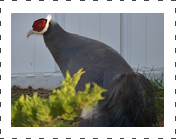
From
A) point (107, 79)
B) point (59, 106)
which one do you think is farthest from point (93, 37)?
point (59, 106)

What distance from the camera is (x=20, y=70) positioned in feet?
8.26

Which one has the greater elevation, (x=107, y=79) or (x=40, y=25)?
(x=40, y=25)

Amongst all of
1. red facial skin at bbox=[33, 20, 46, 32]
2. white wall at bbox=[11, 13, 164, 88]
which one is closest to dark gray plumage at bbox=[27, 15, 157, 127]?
red facial skin at bbox=[33, 20, 46, 32]

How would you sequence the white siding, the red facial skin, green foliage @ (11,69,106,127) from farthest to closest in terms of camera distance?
1. the white siding
2. the red facial skin
3. green foliage @ (11,69,106,127)

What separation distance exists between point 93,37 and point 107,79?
148 cm

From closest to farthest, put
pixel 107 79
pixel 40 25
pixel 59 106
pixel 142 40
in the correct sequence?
pixel 59 106
pixel 107 79
pixel 40 25
pixel 142 40

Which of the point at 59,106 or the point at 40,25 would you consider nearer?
the point at 59,106

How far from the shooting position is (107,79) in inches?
43.4

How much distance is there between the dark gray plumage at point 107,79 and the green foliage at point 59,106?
34 cm

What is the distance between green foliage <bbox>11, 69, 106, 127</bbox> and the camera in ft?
1.43

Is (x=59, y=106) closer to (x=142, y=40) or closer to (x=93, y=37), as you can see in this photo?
(x=93, y=37)

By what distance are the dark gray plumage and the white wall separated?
3.64ft

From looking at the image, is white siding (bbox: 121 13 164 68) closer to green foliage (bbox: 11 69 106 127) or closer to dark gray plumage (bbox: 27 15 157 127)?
dark gray plumage (bbox: 27 15 157 127)

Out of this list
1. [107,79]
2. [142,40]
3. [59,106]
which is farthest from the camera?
[142,40]
